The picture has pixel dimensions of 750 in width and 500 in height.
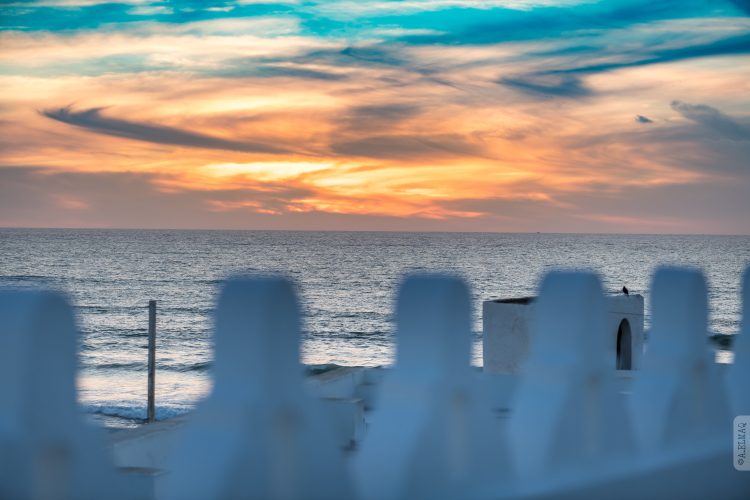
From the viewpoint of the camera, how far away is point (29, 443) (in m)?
2.63

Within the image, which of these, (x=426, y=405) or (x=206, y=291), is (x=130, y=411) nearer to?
(x=426, y=405)

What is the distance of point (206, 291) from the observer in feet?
276

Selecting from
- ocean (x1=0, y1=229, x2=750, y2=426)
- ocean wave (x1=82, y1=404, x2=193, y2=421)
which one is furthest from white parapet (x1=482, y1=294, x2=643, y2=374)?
ocean wave (x1=82, y1=404, x2=193, y2=421)

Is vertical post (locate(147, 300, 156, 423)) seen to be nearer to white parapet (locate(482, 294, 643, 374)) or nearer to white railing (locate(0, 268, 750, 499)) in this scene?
white parapet (locate(482, 294, 643, 374))

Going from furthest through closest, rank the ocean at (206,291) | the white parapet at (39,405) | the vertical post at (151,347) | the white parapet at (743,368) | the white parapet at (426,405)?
1. the ocean at (206,291)
2. the vertical post at (151,347)
3. the white parapet at (743,368)
4. the white parapet at (426,405)
5. the white parapet at (39,405)

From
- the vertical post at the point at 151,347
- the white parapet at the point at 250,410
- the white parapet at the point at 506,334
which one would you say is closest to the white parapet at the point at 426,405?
the white parapet at the point at 250,410

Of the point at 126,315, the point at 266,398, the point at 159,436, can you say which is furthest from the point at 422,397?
the point at 126,315

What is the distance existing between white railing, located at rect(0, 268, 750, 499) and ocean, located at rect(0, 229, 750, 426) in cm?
19

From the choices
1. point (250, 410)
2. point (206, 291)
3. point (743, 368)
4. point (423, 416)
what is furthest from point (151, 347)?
point (206, 291)

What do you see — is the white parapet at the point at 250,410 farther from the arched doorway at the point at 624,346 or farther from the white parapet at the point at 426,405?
the arched doorway at the point at 624,346

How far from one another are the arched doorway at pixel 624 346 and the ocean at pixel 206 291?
4.38 ft

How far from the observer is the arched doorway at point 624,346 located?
1414cm

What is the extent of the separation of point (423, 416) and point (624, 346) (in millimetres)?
11541

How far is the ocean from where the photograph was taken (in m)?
41.9
